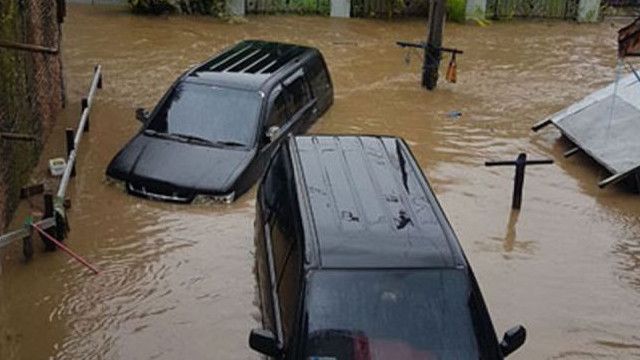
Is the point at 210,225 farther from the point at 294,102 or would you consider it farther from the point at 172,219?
the point at 294,102

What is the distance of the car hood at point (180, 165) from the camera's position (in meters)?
10.2

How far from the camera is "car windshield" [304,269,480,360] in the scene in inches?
211

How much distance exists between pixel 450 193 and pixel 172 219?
3.94m

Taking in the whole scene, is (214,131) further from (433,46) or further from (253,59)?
(433,46)

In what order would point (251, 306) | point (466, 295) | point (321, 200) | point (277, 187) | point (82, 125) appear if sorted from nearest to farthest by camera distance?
point (466, 295) → point (321, 200) → point (277, 187) → point (251, 306) → point (82, 125)

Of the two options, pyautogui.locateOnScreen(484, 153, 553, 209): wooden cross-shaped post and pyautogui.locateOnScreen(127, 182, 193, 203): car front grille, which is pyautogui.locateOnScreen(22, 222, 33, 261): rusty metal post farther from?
pyautogui.locateOnScreen(484, 153, 553, 209): wooden cross-shaped post

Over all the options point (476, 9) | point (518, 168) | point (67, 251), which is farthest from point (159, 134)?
point (476, 9)

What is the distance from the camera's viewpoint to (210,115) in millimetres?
10992

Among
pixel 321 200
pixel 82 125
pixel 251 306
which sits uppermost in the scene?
pixel 321 200

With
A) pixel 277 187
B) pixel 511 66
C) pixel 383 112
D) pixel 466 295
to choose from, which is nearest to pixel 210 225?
pixel 277 187

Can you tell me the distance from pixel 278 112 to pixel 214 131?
106cm

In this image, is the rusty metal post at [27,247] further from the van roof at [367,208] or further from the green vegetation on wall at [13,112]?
the van roof at [367,208]

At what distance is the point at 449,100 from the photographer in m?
15.9

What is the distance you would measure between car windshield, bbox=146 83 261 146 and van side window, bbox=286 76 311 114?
3.25 ft
